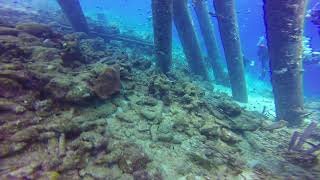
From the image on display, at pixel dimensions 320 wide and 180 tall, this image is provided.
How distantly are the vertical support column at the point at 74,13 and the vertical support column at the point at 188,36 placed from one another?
4.06 m

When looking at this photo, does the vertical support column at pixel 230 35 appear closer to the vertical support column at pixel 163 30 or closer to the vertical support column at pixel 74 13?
the vertical support column at pixel 163 30

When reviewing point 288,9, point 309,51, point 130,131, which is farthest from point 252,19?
point 130,131

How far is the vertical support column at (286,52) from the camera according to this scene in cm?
710

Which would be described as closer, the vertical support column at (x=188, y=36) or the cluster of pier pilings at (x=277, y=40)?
the cluster of pier pilings at (x=277, y=40)

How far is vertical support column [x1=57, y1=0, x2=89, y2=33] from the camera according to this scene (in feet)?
37.4

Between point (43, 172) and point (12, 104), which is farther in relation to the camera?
point (12, 104)

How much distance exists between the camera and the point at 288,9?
23.0 feet

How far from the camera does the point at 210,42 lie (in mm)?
13805

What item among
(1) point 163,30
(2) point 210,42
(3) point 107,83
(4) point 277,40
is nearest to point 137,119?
(3) point 107,83

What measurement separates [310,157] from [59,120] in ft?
15.0

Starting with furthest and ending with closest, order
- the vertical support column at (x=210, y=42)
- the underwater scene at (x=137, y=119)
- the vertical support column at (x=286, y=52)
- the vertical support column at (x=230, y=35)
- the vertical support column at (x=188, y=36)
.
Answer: the vertical support column at (x=210, y=42)
the vertical support column at (x=188, y=36)
the vertical support column at (x=230, y=35)
the vertical support column at (x=286, y=52)
the underwater scene at (x=137, y=119)

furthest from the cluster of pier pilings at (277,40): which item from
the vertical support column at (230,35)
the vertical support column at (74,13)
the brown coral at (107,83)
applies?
the vertical support column at (74,13)

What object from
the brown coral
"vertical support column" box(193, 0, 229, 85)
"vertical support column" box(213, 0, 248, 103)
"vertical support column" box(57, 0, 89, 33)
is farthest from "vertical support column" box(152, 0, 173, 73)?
"vertical support column" box(193, 0, 229, 85)

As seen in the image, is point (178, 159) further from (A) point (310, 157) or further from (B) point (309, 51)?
(B) point (309, 51)
